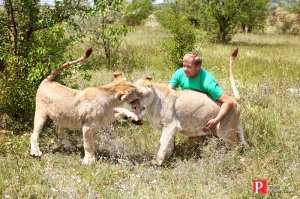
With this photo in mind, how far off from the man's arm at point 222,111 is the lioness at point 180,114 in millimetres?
75

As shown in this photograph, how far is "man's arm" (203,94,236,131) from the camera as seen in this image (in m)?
7.72

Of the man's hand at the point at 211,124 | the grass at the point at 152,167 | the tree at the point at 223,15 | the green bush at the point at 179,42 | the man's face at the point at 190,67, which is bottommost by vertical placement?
the tree at the point at 223,15

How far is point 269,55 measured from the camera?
77.7 ft

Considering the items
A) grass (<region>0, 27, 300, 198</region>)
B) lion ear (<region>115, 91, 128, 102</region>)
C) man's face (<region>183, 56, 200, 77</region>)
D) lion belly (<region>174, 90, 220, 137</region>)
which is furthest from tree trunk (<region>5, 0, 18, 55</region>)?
lion belly (<region>174, 90, 220, 137</region>)

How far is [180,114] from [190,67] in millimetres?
650

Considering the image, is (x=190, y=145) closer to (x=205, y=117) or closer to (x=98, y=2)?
(x=205, y=117)

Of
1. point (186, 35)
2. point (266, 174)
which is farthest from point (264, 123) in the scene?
point (186, 35)

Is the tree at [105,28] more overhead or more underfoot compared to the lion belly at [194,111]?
more underfoot

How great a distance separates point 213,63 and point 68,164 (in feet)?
39.3

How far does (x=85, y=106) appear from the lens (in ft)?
25.2

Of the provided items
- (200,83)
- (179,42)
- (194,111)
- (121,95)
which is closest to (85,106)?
(121,95)
